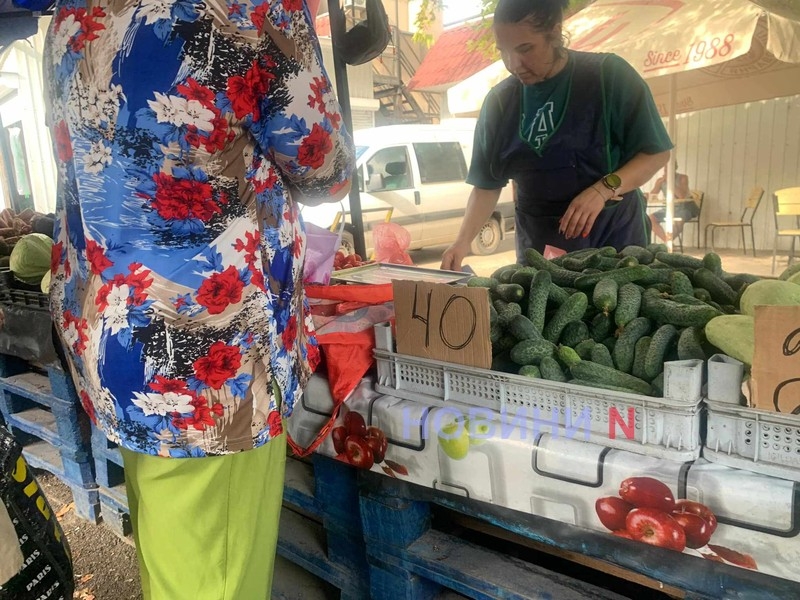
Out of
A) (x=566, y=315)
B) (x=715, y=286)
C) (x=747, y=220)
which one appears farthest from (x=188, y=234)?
(x=747, y=220)

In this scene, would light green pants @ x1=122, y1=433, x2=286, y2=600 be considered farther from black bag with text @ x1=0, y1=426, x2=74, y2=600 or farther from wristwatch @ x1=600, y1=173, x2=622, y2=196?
wristwatch @ x1=600, y1=173, x2=622, y2=196

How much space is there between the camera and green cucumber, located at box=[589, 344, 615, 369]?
138cm

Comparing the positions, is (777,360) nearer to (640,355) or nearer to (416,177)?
(640,355)

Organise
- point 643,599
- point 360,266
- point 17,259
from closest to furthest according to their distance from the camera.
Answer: point 643,599
point 360,266
point 17,259

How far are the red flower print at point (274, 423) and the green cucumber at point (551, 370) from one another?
60 cm

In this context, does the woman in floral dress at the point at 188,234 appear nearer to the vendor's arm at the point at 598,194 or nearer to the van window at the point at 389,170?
the vendor's arm at the point at 598,194

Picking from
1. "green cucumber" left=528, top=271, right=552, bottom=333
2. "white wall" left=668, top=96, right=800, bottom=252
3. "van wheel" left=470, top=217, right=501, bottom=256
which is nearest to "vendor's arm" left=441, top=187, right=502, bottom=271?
"green cucumber" left=528, top=271, right=552, bottom=333

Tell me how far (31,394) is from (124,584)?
1.24m

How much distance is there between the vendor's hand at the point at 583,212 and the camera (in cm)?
224

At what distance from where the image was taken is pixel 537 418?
137 centimetres

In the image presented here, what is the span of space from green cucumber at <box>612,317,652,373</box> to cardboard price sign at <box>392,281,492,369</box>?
11.5 inches

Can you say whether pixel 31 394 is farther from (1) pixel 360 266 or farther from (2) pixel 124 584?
(1) pixel 360 266

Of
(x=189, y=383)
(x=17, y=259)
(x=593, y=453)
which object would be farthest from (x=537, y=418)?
(x=17, y=259)

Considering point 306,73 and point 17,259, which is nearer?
point 306,73
